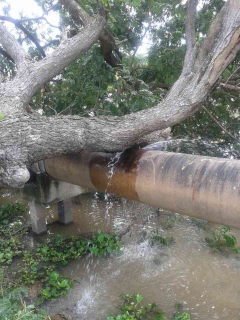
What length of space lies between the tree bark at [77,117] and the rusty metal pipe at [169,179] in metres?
0.26

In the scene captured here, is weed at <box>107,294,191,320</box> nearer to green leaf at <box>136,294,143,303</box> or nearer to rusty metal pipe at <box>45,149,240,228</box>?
green leaf at <box>136,294,143,303</box>

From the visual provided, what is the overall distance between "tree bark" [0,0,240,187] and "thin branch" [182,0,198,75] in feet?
0.06

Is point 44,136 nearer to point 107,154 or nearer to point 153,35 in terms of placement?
point 107,154

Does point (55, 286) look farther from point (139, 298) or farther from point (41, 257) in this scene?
point (139, 298)

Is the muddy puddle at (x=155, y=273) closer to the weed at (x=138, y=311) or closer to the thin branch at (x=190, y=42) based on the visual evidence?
the weed at (x=138, y=311)

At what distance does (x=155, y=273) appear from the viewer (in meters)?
4.91

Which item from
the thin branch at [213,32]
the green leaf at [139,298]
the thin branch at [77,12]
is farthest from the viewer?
the thin branch at [77,12]

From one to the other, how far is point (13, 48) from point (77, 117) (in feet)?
5.31

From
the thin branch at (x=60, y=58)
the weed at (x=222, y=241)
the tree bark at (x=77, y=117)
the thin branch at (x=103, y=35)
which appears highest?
the thin branch at (x=103, y=35)

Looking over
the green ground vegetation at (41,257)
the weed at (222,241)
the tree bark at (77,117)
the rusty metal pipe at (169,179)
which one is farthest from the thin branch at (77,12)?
the weed at (222,241)

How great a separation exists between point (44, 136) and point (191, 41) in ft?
8.85

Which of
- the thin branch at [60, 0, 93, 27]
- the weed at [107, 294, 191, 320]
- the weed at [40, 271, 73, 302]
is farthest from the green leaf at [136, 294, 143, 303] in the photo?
the thin branch at [60, 0, 93, 27]

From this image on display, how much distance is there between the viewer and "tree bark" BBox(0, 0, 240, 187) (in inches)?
104

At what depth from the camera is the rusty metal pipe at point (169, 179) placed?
2502 millimetres
